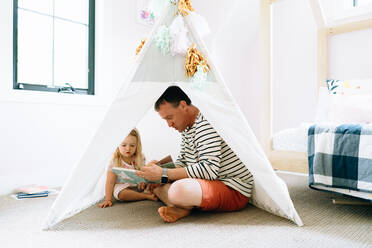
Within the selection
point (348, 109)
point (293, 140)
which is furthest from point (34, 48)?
point (348, 109)

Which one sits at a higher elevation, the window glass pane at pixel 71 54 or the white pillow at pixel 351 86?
the window glass pane at pixel 71 54

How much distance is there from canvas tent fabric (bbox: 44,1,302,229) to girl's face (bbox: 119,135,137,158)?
43 centimetres

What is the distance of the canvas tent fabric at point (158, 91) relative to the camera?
4.34 feet

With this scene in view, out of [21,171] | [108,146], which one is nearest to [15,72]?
[21,171]

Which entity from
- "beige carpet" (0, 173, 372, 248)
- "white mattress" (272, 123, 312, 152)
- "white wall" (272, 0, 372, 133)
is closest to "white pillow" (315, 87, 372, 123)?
"white mattress" (272, 123, 312, 152)

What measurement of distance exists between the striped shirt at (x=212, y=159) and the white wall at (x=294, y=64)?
5.86 ft

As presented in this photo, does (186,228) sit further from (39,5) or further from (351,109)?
(39,5)

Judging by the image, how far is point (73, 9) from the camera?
2.50m

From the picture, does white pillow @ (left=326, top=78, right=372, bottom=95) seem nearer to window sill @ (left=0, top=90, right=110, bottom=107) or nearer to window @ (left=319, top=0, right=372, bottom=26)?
window @ (left=319, top=0, right=372, bottom=26)

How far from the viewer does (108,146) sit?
1337 millimetres

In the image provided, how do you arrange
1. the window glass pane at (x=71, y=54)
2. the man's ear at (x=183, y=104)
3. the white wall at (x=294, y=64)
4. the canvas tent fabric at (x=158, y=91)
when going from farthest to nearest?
the white wall at (x=294, y=64), the window glass pane at (x=71, y=54), the man's ear at (x=183, y=104), the canvas tent fabric at (x=158, y=91)

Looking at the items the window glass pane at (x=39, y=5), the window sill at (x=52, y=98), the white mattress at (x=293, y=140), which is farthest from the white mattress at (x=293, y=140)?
the window glass pane at (x=39, y=5)

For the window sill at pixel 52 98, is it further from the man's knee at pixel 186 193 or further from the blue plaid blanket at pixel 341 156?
the blue plaid blanket at pixel 341 156

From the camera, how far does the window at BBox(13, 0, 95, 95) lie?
7.27ft
